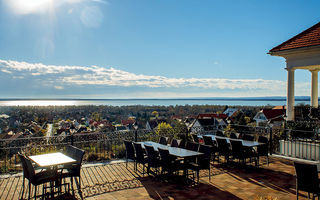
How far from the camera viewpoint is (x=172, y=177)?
21.5 ft


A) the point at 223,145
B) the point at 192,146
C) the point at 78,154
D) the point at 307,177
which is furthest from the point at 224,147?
the point at 78,154

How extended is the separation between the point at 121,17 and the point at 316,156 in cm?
1120

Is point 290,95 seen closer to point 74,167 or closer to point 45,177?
point 74,167

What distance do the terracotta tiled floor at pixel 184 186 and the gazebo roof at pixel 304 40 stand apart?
487 centimetres

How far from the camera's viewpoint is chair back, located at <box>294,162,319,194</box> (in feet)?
14.1

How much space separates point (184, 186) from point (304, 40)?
792cm

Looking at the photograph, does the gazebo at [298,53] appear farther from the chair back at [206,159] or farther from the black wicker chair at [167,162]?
the black wicker chair at [167,162]

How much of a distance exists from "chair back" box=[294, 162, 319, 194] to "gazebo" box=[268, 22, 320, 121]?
6268mm

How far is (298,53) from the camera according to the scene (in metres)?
9.59

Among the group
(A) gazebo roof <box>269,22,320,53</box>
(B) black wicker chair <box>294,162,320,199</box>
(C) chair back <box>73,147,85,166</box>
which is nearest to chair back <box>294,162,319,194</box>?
(B) black wicker chair <box>294,162,320,199</box>

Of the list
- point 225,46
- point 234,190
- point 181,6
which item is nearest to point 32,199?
point 234,190

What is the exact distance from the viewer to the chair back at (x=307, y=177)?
4.29 metres

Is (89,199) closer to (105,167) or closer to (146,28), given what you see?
(105,167)

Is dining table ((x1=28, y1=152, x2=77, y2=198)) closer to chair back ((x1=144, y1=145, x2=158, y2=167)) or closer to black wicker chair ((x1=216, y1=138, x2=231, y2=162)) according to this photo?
chair back ((x1=144, y1=145, x2=158, y2=167))
